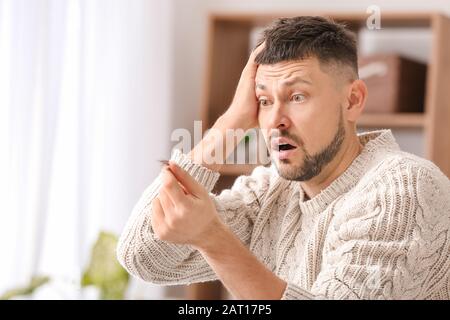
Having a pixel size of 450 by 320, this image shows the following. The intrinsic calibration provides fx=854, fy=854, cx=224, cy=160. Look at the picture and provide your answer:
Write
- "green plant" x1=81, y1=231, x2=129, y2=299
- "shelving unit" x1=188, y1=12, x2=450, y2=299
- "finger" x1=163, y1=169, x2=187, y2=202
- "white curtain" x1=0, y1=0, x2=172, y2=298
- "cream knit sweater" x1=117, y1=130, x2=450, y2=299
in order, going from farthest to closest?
"shelving unit" x1=188, y1=12, x2=450, y2=299 → "green plant" x1=81, y1=231, x2=129, y2=299 → "white curtain" x1=0, y1=0, x2=172, y2=298 → "cream knit sweater" x1=117, y1=130, x2=450, y2=299 → "finger" x1=163, y1=169, x2=187, y2=202

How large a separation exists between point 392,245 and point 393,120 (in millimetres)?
1522

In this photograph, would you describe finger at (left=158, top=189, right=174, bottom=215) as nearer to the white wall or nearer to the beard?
the beard

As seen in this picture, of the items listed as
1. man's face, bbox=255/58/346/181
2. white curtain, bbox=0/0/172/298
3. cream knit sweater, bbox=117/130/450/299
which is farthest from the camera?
white curtain, bbox=0/0/172/298

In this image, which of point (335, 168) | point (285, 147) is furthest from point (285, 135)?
point (335, 168)

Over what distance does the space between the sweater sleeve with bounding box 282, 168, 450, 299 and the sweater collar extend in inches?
3.5

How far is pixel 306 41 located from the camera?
43.7 inches

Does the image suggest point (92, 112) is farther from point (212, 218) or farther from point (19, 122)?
point (212, 218)

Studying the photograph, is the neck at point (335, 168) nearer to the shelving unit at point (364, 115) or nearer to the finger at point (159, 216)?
the finger at point (159, 216)

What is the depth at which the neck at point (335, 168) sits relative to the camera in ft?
3.88

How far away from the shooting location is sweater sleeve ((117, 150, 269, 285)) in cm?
129

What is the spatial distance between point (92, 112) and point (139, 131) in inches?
10.7

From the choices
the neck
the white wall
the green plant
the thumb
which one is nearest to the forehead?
the neck

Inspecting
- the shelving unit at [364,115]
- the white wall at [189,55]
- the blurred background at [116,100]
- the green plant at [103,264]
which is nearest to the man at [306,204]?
the blurred background at [116,100]
